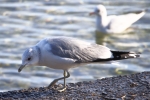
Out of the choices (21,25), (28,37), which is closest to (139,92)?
(28,37)

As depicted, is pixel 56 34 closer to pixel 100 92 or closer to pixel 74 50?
pixel 74 50

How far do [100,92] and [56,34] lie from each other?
5131 millimetres

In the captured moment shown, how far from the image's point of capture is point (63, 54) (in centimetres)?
516

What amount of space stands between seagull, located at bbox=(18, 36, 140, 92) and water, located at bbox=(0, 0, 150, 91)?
2.69m

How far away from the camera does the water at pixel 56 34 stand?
834 centimetres

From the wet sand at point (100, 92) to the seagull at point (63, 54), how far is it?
7.1 inches

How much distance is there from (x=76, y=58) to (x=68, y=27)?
5.47 m

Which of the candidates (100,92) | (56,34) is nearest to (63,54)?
(100,92)

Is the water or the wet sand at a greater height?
the water

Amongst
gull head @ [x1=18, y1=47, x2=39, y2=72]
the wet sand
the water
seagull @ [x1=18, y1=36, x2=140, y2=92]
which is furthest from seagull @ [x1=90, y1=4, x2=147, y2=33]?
gull head @ [x1=18, y1=47, x2=39, y2=72]

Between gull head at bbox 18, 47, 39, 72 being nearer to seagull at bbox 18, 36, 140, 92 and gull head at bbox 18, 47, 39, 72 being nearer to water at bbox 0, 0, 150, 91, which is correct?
seagull at bbox 18, 36, 140, 92

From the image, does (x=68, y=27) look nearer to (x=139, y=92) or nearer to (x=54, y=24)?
(x=54, y=24)

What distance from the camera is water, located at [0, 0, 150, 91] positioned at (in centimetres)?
834

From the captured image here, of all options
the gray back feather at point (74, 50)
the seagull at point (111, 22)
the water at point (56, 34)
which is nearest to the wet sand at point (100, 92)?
the gray back feather at point (74, 50)
